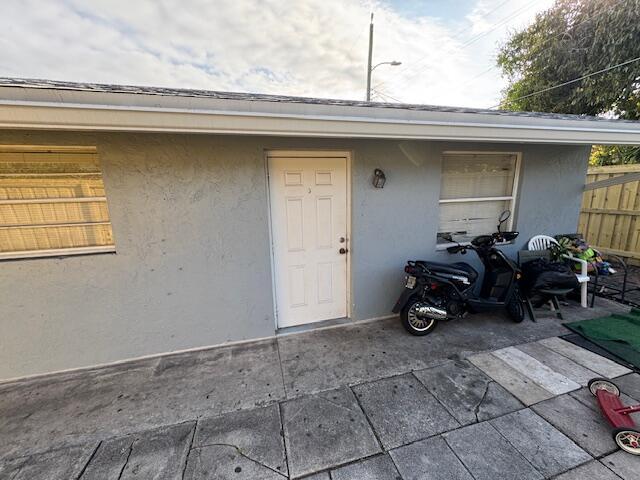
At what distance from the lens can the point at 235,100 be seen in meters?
2.08

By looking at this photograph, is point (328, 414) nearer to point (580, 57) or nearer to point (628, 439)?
point (628, 439)

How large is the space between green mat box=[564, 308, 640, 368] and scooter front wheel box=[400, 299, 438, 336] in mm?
1750

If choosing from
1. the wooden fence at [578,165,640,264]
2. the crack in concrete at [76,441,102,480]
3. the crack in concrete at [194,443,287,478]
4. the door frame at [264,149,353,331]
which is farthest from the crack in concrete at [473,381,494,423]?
the wooden fence at [578,165,640,264]

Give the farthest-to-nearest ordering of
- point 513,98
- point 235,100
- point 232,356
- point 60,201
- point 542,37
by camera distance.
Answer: point 513,98 → point 542,37 → point 232,356 → point 60,201 → point 235,100

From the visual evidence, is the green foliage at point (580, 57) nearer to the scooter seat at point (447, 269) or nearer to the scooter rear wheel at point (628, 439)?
the scooter seat at point (447, 269)

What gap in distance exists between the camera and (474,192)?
3.81 meters

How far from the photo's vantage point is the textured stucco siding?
2.55 metres

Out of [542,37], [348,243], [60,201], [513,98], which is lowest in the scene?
[348,243]

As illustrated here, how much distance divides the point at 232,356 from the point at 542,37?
12.5 meters

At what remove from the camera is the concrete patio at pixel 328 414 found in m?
1.73

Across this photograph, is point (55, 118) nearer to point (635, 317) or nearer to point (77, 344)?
point (77, 344)

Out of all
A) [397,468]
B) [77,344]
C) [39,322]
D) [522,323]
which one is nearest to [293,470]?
[397,468]

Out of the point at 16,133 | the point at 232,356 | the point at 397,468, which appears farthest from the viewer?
the point at 232,356

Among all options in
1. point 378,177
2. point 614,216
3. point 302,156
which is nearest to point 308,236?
point 302,156
